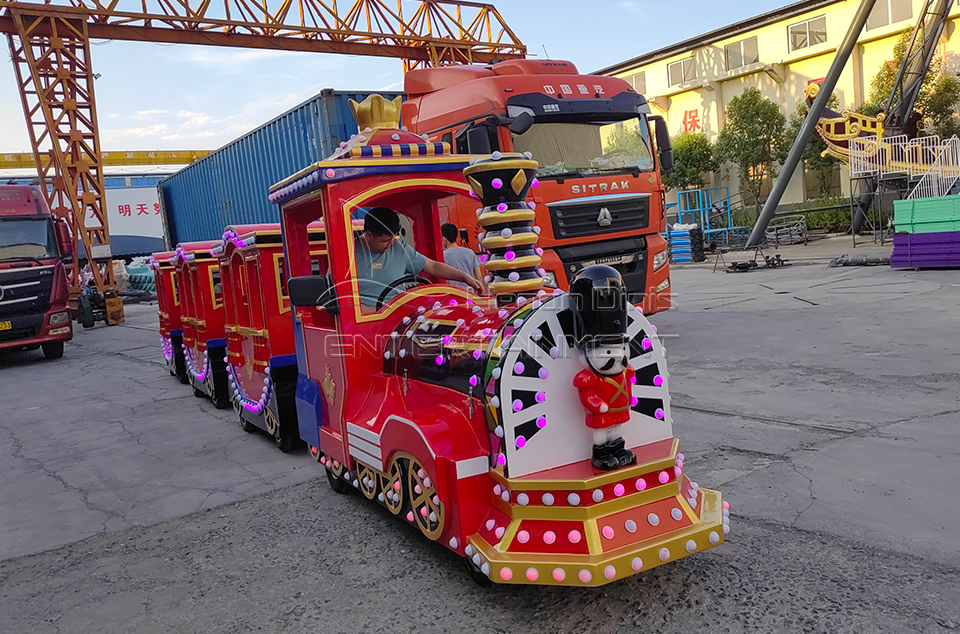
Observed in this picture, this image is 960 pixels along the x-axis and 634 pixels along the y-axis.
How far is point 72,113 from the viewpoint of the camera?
17234 millimetres

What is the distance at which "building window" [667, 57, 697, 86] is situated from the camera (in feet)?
98.5

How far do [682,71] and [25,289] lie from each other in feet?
88.1

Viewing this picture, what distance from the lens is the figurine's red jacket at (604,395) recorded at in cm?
278

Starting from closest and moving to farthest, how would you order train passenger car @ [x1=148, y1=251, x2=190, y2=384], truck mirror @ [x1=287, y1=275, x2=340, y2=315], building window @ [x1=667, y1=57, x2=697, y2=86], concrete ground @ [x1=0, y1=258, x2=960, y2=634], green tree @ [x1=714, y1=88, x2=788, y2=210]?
concrete ground @ [x1=0, y1=258, x2=960, y2=634], truck mirror @ [x1=287, y1=275, x2=340, y2=315], train passenger car @ [x1=148, y1=251, x2=190, y2=384], green tree @ [x1=714, y1=88, x2=788, y2=210], building window @ [x1=667, y1=57, x2=697, y2=86]

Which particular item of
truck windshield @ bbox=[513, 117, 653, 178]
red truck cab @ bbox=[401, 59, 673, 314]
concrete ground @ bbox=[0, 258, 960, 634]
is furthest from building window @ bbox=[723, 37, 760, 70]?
concrete ground @ bbox=[0, 258, 960, 634]

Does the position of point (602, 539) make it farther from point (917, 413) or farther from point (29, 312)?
point (29, 312)

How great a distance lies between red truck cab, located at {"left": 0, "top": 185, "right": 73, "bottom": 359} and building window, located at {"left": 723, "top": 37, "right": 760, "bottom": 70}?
25.3m

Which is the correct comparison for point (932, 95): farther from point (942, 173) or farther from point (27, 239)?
point (27, 239)

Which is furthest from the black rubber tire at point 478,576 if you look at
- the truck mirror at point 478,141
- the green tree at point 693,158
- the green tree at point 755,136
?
the green tree at point 693,158

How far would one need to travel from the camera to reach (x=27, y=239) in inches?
486

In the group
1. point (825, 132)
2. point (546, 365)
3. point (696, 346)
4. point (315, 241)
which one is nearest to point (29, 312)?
point (315, 241)

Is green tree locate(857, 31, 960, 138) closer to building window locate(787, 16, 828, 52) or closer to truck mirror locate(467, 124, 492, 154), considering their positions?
building window locate(787, 16, 828, 52)

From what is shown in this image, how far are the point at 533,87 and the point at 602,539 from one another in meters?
6.09

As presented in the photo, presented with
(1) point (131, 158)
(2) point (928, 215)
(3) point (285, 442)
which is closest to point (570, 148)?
(3) point (285, 442)
